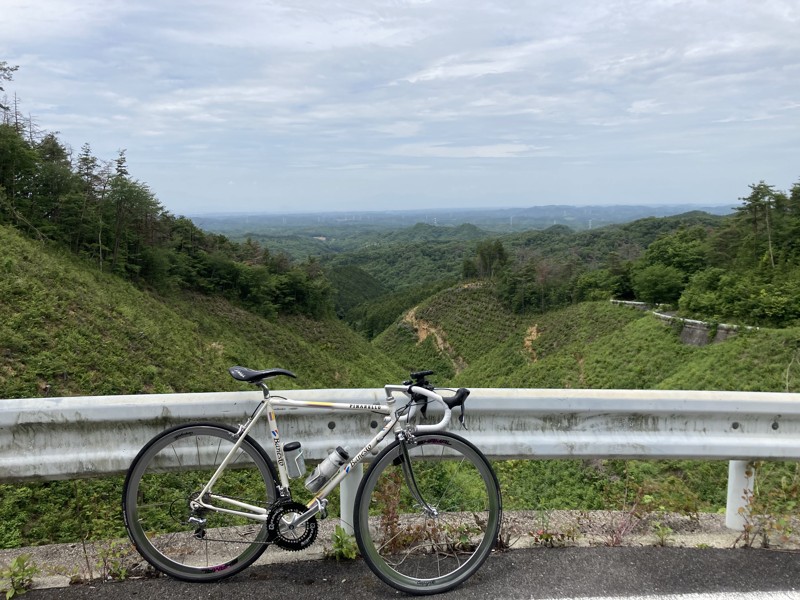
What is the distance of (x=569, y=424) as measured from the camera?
2967 millimetres

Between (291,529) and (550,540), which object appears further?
(550,540)

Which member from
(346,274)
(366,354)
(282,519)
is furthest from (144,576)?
(346,274)

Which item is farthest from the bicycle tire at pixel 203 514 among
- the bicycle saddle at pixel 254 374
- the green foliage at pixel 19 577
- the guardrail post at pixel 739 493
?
the guardrail post at pixel 739 493

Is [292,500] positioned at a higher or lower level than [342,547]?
higher

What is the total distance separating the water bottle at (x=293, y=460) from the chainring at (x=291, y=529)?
0.15 meters

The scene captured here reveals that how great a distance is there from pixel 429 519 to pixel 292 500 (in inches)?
28.8

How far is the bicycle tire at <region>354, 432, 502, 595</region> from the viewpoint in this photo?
98.7 inches

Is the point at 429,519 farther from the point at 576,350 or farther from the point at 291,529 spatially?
the point at 576,350

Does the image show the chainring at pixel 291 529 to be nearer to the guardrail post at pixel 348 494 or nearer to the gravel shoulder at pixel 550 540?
the gravel shoulder at pixel 550 540

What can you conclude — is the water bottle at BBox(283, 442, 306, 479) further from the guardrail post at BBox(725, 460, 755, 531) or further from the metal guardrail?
the guardrail post at BBox(725, 460, 755, 531)

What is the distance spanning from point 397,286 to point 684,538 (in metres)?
140

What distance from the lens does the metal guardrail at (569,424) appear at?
2736 millimetres

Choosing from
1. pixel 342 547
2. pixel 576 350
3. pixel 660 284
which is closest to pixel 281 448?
pixel 342 547

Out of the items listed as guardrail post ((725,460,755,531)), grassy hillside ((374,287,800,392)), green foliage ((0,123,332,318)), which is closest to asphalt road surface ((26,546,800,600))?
guardrail post ((725,460,755,531))
